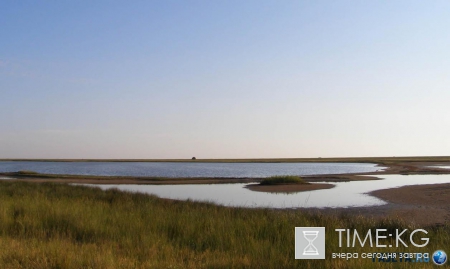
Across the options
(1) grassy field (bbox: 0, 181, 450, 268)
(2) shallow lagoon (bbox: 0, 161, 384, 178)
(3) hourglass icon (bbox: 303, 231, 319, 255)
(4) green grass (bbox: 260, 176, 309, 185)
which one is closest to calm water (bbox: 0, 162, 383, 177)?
(2) shallow lagoon (bbox: 0, 161, 384, 178)

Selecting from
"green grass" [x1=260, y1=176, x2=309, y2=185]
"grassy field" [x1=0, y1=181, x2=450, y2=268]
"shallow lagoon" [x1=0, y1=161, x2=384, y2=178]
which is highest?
"grassy field" [x1=0, y1=181, x2=450, y2=268]

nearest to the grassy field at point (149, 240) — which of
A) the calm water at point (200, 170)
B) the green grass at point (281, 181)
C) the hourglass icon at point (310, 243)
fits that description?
the hourglass icon at point (310, 243)

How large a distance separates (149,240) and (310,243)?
10.8ft

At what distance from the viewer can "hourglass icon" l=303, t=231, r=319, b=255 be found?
722cm

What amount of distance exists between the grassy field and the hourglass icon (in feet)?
0.86

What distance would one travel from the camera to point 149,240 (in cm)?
798

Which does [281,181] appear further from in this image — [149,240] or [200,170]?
[200,170]

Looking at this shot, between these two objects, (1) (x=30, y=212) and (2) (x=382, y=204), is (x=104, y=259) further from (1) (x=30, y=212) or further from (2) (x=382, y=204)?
(2) (x=382, y=204)

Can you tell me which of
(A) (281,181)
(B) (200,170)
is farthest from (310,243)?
(B) (200,170)

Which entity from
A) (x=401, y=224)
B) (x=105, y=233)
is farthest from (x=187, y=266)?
(x=401, y=224)

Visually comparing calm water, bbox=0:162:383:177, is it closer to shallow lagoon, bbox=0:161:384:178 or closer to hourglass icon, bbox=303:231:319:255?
shallow lagoon, bbox=0:161:384:178

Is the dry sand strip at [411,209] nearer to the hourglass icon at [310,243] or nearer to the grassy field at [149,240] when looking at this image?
the grassy field at [149,240]

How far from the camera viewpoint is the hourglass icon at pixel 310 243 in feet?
23.7

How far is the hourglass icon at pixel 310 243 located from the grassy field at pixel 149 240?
0.26m
